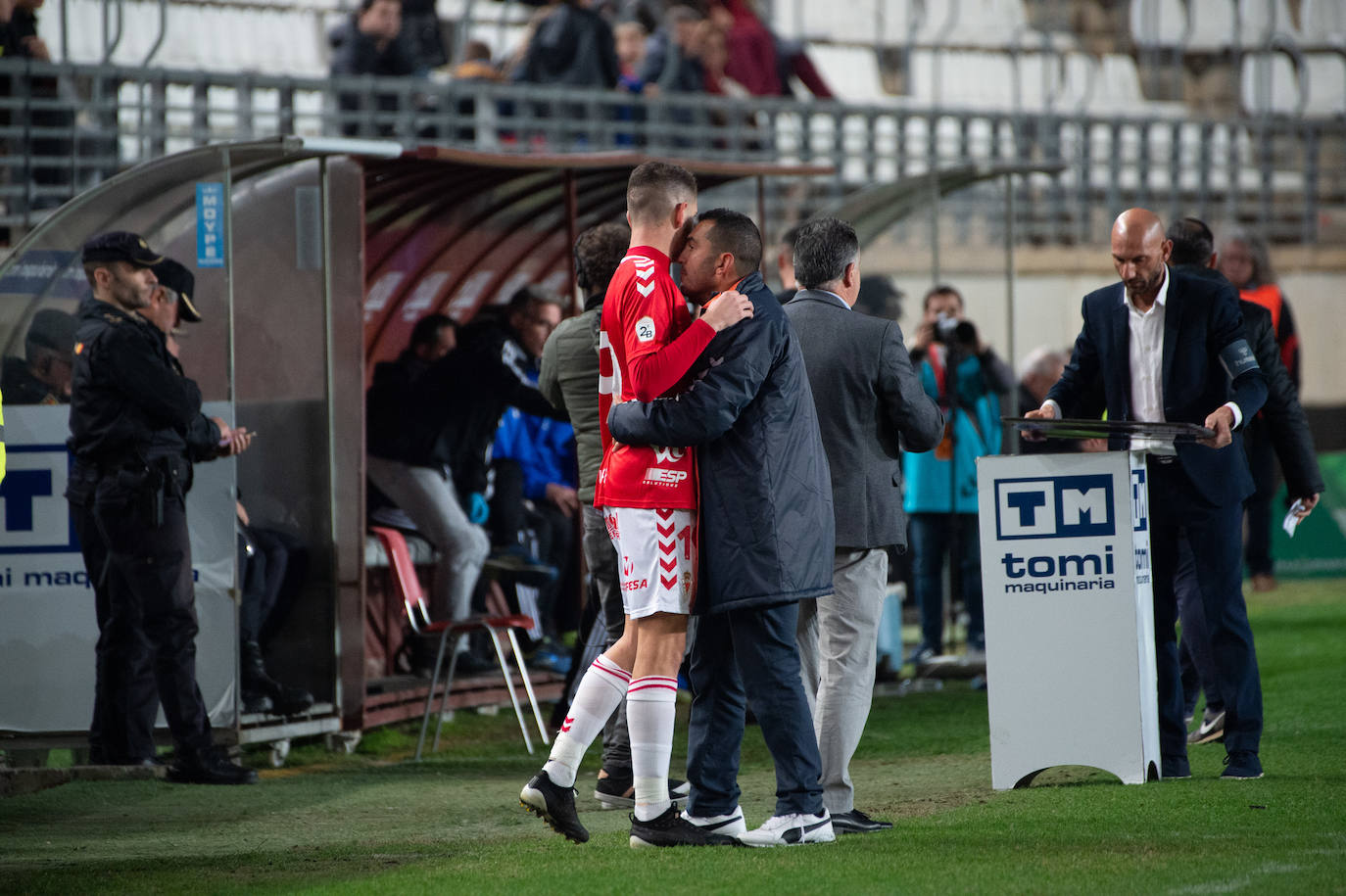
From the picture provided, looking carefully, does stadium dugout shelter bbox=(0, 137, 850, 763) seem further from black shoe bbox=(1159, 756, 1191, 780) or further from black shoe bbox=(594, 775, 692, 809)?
black shoe bbox=(1159, 756, 1191, 780)

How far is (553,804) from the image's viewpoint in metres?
5.70

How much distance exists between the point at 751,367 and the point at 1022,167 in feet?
21.6

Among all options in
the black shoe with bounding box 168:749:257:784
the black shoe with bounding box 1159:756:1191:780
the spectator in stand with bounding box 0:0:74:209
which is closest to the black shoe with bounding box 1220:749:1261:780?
the black shoe with bounding box 1159:756:1191:780

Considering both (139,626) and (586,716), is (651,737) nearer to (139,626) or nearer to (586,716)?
(586,716)

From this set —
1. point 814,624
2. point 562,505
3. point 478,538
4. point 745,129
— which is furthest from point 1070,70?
point 814,624

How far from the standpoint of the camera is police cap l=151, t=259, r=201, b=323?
793cm

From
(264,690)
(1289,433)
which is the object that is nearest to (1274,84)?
(1289,433)

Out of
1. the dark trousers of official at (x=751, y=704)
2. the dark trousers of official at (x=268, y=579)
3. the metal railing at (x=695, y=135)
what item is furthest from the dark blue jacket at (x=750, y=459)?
the metal railing at (x=695, y=135)

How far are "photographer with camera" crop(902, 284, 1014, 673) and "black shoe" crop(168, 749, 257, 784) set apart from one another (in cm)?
469

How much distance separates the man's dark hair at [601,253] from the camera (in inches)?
290

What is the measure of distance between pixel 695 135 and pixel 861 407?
1027cm

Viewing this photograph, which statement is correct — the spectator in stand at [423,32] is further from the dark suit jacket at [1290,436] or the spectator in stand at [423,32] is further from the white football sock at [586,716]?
the white football sock at [586,716]

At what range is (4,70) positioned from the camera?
12.1 meters

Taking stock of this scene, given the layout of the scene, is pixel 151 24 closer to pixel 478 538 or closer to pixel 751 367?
pixel 478 538
